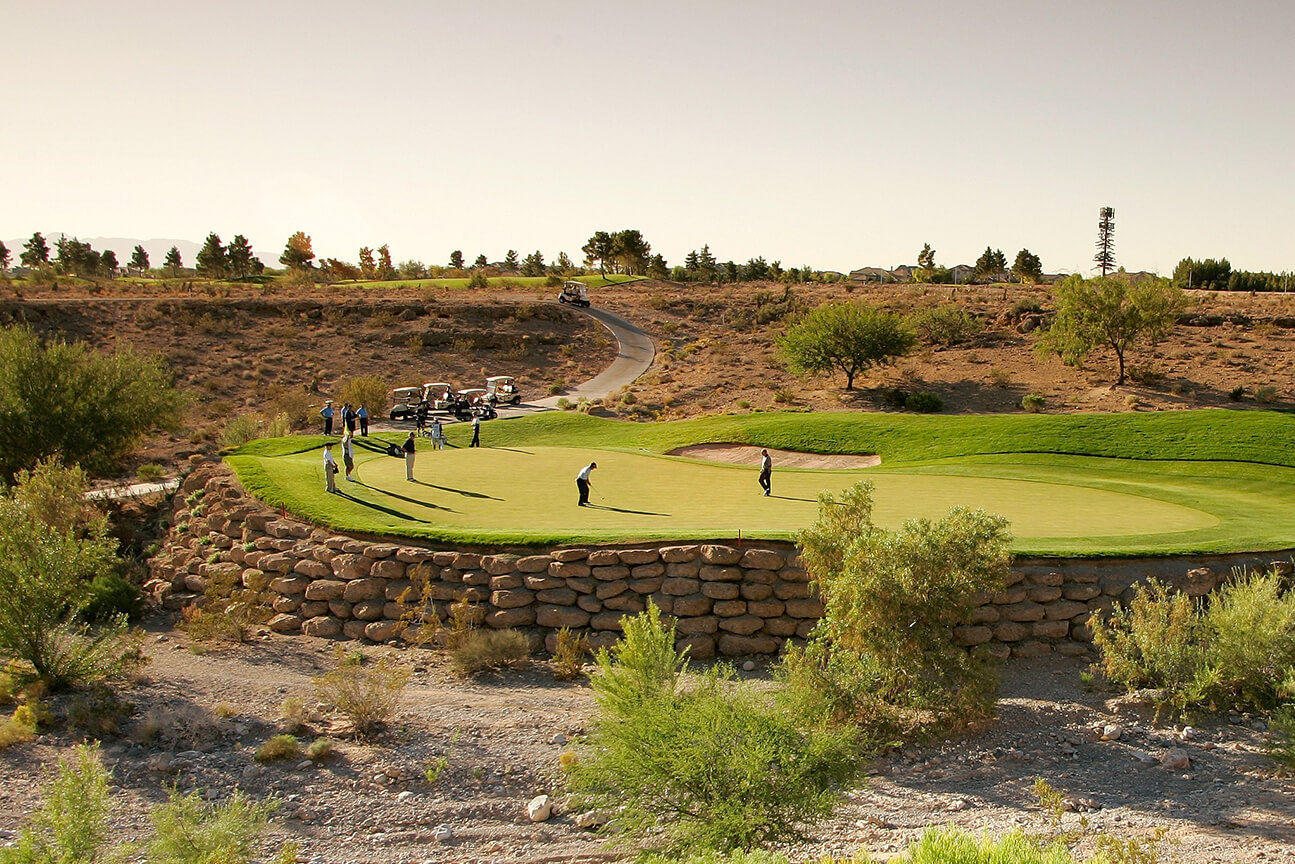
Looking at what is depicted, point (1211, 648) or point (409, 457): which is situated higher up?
point (409, 457)

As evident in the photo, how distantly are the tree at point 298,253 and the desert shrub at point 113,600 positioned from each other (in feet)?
299

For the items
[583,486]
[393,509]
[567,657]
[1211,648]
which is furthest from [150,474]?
[1211,648]

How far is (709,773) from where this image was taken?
10414 millimetres

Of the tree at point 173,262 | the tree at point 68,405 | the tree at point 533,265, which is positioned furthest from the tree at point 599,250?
the tree at point 68,405

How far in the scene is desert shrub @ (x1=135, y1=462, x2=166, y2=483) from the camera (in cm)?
3306

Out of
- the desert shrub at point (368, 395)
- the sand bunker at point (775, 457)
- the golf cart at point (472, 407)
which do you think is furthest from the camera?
the desert shrub at point (368, 395)

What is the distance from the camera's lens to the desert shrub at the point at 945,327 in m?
53.9

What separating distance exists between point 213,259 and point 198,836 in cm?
9760

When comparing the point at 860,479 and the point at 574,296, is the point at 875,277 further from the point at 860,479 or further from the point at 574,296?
the point at 860,479

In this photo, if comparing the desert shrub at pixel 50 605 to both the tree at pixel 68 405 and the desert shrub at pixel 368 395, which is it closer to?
the tree at pixel 68 405

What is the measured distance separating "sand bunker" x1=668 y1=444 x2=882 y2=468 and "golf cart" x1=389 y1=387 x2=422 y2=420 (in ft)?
52.1

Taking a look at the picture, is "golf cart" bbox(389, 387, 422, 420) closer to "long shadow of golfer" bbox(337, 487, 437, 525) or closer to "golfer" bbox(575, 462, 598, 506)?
"long shadow of golfer" bbox(337, 487, 437, 525)

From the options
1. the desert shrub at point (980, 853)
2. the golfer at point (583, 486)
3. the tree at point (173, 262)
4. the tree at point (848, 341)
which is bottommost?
the desert shrub at point (980, 853)

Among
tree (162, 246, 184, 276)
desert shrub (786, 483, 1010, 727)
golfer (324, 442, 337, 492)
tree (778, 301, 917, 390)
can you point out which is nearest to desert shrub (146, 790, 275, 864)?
desert shrub (786, 483, 1010, 727)
